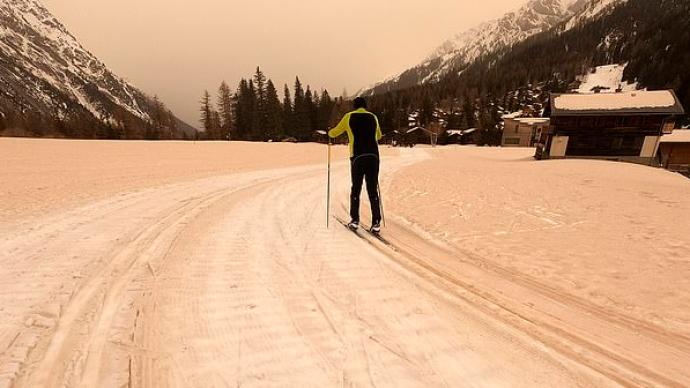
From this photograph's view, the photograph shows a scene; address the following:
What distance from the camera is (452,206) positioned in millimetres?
7055

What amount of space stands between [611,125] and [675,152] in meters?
10.8

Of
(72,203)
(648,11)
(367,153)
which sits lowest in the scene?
(72,203)

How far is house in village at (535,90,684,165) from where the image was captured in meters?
28.3

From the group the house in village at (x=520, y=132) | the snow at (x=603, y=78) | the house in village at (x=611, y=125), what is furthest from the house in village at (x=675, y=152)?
the snow at (x=603, y=78)

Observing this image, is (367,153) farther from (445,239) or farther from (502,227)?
(502,227)

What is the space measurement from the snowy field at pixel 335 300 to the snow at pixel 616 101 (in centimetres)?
3063

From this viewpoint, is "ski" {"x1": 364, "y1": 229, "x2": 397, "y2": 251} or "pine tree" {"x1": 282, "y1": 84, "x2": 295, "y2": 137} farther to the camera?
"pine tree" {"x1": 282, "y1": 84, "x2": 295, "y2": 137}

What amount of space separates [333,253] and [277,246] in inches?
33.0

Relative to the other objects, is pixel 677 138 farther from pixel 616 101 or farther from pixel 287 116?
pixel 287 116

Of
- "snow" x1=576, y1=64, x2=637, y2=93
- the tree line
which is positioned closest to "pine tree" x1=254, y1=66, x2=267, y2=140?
the tree line

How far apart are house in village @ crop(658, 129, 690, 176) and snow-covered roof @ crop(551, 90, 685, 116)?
17.6ft

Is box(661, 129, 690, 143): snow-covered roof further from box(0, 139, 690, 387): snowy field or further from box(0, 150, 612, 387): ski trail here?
box(0, 150, 612, 387): ski trail

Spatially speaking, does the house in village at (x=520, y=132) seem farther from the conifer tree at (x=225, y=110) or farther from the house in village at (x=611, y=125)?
the conifer tree at (x=225, y=110)

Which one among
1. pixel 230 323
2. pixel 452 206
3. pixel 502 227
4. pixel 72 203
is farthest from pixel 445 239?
pixel 72 203
